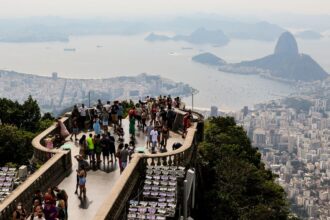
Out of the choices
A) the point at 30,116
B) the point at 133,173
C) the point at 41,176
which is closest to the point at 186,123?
the point at 133,173

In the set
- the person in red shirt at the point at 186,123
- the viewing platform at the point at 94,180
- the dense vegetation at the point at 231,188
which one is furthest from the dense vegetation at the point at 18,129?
the person in red shirt at the point at 186,123

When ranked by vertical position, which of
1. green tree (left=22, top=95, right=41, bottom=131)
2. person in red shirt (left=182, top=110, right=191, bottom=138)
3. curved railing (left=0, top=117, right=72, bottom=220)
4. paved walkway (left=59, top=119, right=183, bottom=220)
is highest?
person in red shirt (left=182, top=110, right=191, bottom=138)

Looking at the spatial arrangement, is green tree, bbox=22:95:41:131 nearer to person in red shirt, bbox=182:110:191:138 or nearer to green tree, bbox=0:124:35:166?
green tree, bbox=0:124:35:166

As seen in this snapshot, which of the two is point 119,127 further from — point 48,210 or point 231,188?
point 48,210

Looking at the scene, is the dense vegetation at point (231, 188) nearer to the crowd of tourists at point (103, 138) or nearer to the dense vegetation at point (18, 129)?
the crowd of tourists at point (103, 138)

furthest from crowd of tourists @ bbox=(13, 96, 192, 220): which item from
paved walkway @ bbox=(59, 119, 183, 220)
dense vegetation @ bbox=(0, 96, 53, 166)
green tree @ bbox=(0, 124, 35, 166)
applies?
green tree @ bbox=(0, 124, 35, 166)
